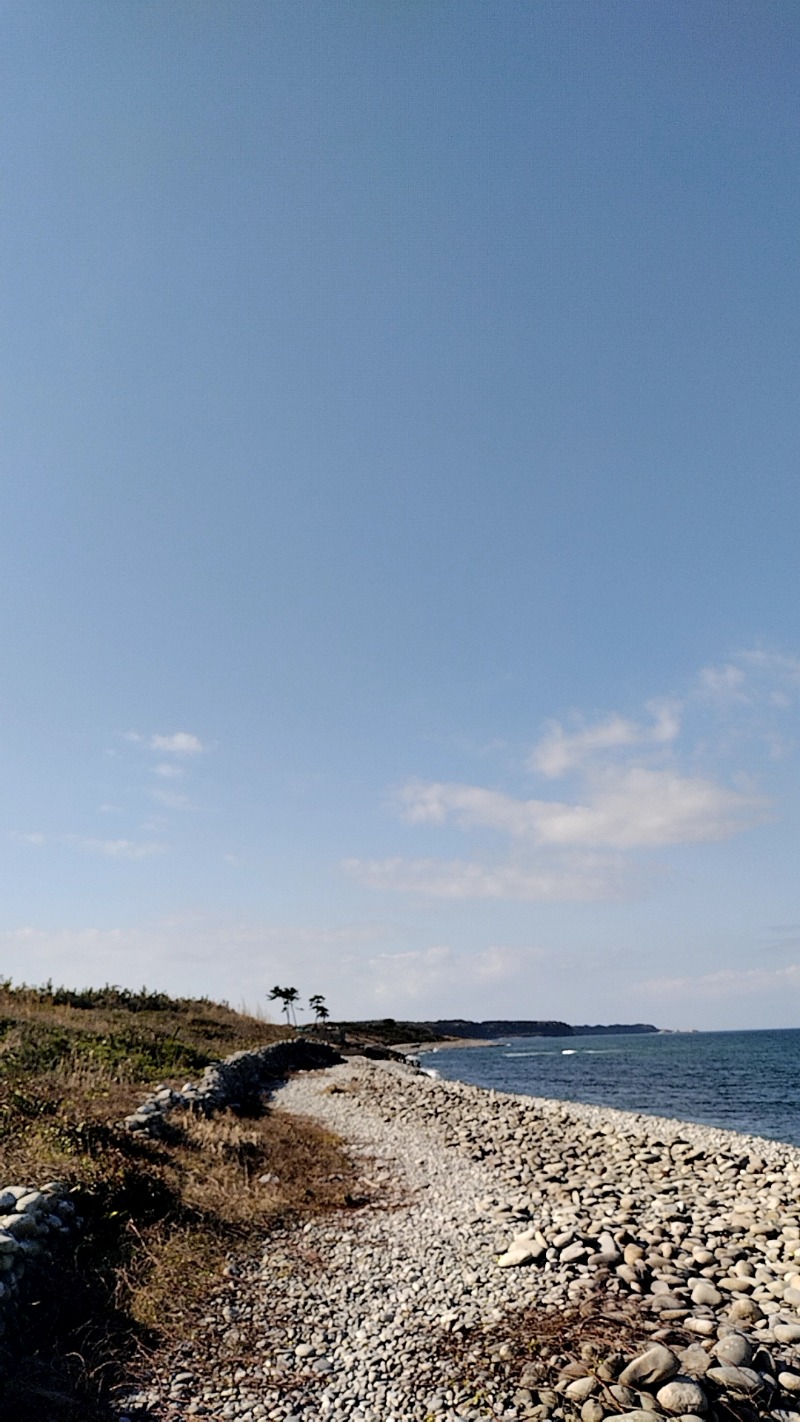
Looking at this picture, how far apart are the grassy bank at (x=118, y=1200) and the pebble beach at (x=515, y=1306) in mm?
603

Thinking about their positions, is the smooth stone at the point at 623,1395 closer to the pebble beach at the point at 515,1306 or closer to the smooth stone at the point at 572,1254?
the pebble beach at the point at 515,1306

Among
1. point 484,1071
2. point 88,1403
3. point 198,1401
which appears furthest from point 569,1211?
point 484,1071

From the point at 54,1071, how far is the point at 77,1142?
26.1 ft

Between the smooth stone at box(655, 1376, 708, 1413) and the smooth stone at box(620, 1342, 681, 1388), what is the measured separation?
0.34ft

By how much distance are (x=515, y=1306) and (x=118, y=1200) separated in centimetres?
610

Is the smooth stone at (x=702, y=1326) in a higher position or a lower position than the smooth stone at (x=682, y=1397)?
lower

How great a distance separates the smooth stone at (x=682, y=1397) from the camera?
6152 mm

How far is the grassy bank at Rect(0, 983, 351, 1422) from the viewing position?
768cm

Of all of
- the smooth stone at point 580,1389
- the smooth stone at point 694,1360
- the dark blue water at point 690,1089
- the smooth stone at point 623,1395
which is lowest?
the dark blue water at point 690,1089

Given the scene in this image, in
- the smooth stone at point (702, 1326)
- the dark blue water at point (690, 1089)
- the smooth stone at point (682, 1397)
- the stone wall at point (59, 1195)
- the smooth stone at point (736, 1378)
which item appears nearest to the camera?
the smooth stone at point (682, 1397)

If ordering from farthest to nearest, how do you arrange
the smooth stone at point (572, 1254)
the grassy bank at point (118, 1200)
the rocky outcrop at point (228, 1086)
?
1. the rocky outcrop at point (228, 1086)
2. the smooth stone at point (572, 1254)
3. the grassy bank at point (118, 1200)

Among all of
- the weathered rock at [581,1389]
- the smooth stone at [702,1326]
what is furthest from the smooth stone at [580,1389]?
the smooth stone at [702,1326]

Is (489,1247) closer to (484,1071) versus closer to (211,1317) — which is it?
(211,1317)

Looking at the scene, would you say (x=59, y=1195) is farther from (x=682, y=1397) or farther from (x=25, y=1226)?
(x=682, y=1397)
